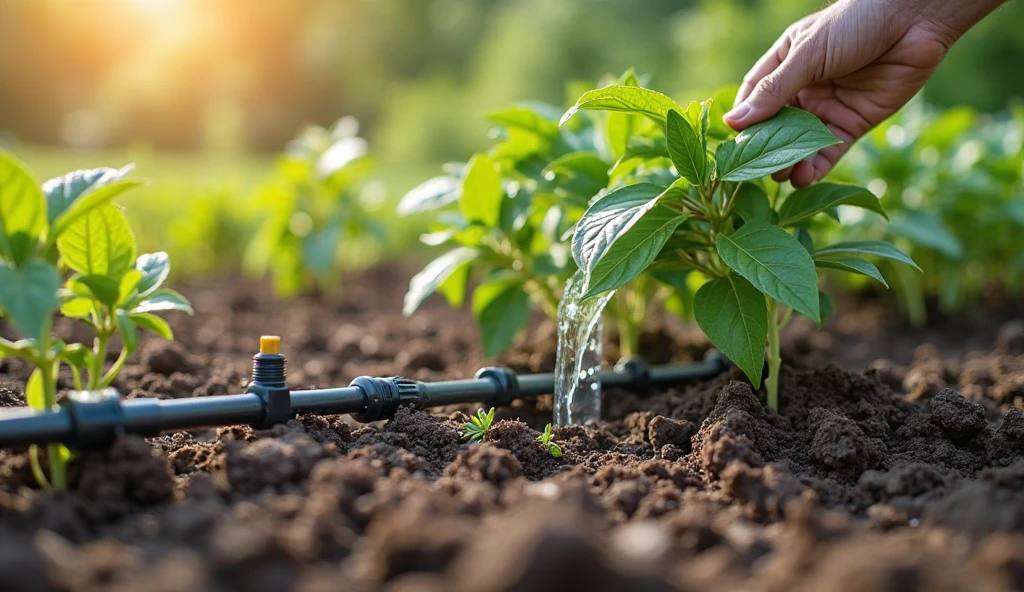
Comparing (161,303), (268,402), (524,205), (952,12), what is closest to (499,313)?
(524,205)

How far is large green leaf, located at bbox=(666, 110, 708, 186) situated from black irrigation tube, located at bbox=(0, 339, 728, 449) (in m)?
0.75

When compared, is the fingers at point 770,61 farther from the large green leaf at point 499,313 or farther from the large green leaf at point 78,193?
the large green leaf at point 78,193

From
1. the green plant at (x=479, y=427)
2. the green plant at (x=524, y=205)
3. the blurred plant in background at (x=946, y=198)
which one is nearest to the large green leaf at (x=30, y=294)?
the green plant at (x=479, y=427)

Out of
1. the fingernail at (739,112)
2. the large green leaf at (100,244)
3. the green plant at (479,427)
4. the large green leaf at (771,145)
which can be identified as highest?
the fingernail at (739,112)

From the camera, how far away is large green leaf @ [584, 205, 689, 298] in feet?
5.83

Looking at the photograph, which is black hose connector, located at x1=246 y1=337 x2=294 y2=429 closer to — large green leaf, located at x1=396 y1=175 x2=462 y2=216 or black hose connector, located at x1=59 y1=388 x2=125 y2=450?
black hose connector, located at x1=59 y1=388 x2=125 y2=450

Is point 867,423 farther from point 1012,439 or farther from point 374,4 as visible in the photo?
point 374,4

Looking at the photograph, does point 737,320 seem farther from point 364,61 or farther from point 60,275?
point 364,61

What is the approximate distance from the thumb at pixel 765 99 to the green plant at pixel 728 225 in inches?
1.9

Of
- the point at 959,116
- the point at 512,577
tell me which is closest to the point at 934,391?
the point at 512,577

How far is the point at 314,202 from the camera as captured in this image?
14.4 ft

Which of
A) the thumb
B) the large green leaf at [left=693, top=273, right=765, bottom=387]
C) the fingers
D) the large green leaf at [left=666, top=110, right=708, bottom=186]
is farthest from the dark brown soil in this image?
the fingers

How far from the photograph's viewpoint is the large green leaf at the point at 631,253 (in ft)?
5.83

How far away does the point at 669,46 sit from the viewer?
24.4m
